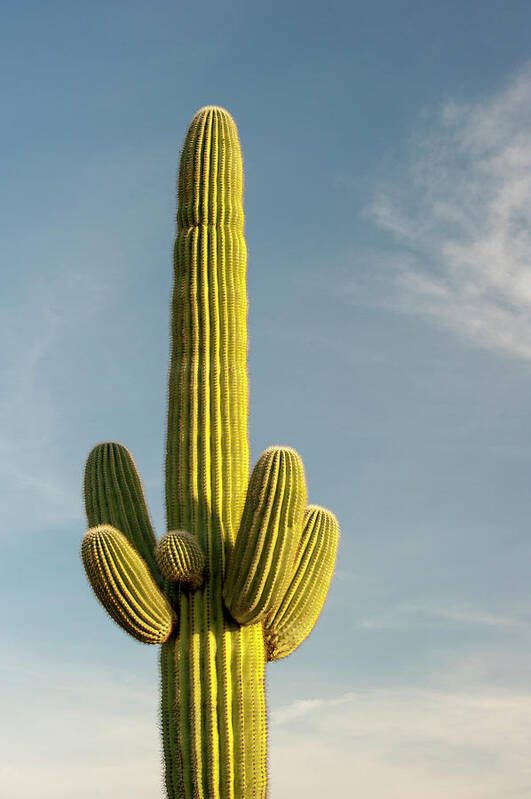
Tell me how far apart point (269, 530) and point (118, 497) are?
1.86 m

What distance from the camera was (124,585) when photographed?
9.27 metres

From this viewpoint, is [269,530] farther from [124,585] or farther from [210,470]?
[124,585]

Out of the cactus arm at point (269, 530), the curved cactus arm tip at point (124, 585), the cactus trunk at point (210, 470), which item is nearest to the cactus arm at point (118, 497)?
the cactus trunk at point (210, 470)

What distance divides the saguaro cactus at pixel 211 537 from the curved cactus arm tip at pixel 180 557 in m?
0.01

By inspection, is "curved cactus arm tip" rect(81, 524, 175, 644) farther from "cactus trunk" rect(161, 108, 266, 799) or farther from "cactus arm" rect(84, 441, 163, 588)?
"cactus arm" rect(84, 441, 163, 588)

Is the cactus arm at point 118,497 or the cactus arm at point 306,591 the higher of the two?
the cactus arm at point 118,497

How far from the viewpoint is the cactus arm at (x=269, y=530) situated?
9281 millimetres

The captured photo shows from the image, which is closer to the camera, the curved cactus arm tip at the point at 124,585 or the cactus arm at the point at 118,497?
the curved cactus arm tip at the point at 124,585

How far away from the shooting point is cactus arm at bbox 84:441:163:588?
10.3 m

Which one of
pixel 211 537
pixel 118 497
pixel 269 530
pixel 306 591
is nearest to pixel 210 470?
pixel 211 537

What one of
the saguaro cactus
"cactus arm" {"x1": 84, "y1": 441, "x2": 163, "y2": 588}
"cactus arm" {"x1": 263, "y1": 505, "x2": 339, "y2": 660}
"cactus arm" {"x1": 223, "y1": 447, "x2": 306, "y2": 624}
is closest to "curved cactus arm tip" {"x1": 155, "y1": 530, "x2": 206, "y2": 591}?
the saguaro cactus

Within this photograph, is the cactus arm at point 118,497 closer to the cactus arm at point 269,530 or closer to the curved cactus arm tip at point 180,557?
the curved cactus arm tip at point 180,557

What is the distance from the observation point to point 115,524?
10.3 meters

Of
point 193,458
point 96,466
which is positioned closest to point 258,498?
point 193,458
